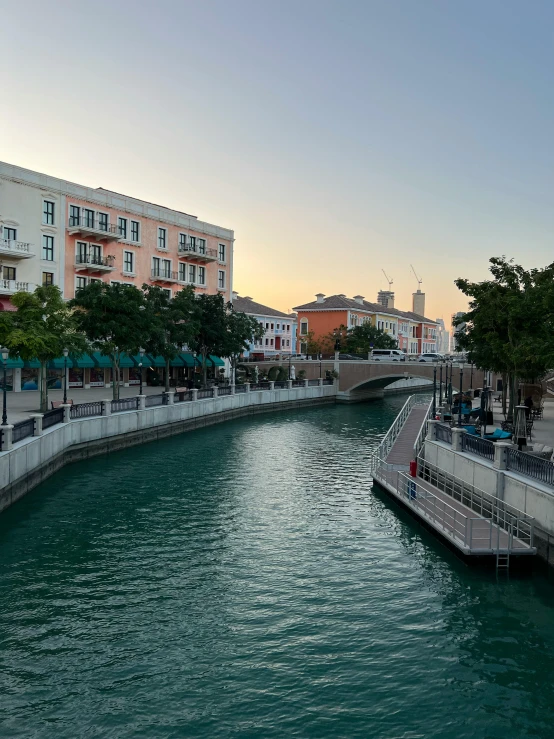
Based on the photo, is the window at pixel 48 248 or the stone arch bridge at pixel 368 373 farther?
the stone arch bridge at pixel 368 373

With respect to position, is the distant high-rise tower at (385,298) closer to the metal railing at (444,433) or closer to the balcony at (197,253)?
the balcony at (197,253)

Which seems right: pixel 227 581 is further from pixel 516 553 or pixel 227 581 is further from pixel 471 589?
pixel 516 553

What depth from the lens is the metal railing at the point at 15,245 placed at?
48.4 meters

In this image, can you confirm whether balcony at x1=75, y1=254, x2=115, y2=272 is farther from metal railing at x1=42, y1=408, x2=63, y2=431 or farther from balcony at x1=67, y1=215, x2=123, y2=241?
metal railing at x1=42, y1=408, x2=63, y2=431

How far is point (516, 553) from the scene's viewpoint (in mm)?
17484

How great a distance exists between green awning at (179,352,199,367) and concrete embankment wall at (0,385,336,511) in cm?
885

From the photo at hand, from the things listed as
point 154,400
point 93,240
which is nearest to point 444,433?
point 154,400

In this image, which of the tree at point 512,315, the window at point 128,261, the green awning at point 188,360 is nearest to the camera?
the tree at point 512,315

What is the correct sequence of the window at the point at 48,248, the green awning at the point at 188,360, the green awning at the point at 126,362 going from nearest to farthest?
the window at the point at 48,248, the green awning at the point at 126,362, the green awning at the point at 188,360

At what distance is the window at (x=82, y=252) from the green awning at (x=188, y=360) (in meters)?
13.5

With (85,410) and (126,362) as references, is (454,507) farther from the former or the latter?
(126,362)

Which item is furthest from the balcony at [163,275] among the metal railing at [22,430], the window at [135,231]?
the metal railing at [22,430]

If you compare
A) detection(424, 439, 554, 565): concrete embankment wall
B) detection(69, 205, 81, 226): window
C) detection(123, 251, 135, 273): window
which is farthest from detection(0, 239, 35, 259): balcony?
detection(424, 439, 554, 565): concrete embankment wall

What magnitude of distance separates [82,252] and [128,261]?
576cm
